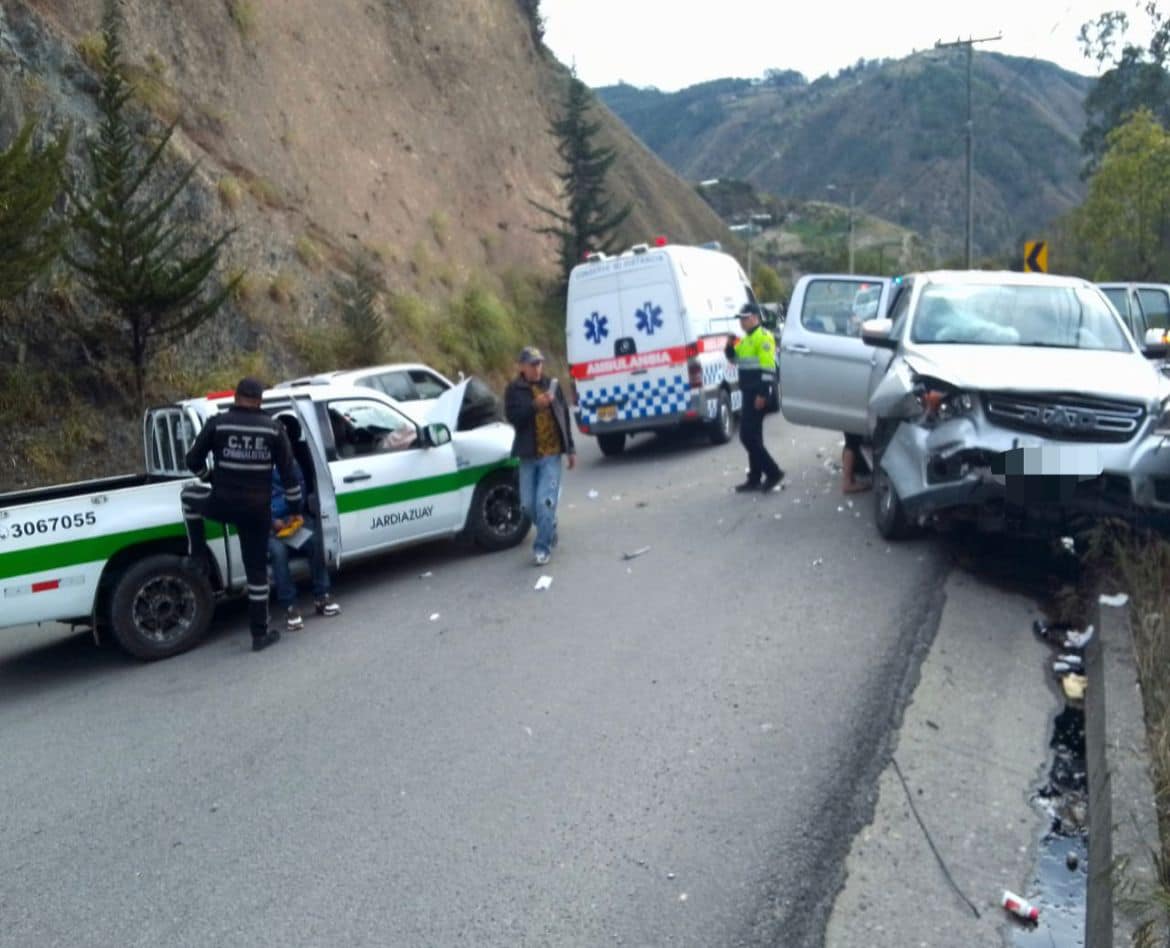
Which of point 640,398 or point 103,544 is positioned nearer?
point 103,544

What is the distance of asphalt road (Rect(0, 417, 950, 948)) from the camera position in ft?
13.9

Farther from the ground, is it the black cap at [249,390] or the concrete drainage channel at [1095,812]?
the black cap at [249,390]

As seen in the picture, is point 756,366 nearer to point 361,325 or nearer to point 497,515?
point 497,515

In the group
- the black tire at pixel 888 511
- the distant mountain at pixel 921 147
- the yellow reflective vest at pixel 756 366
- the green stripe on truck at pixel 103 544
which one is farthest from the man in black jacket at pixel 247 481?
the distant mountain at pixel 921 147

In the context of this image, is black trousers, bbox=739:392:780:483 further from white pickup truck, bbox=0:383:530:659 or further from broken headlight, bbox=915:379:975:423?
broken headlight, bbox=915:379:975:423

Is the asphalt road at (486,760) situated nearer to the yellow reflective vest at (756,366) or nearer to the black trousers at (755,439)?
the black trousers at (755,439)

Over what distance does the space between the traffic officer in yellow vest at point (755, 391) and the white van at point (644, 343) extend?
292 cm

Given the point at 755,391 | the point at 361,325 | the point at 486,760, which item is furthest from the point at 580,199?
the point at 486,760

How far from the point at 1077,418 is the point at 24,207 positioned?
11.1 metres

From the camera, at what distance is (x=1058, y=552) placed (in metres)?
8.71

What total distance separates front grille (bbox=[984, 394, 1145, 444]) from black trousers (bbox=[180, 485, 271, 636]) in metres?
4.94

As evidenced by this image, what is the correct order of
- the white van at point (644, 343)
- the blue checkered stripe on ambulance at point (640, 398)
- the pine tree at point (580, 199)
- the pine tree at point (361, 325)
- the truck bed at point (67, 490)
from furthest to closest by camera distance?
the pine tree at point (580, 199) < the pine tree at point (361, 325) < the blue checkered stripe on ambulance at point (640, 398) < the white van at point (644, 343) < the truck bed at point (67, 490)

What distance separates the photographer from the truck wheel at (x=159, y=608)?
24.8ft

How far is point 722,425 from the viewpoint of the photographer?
16188 mm
